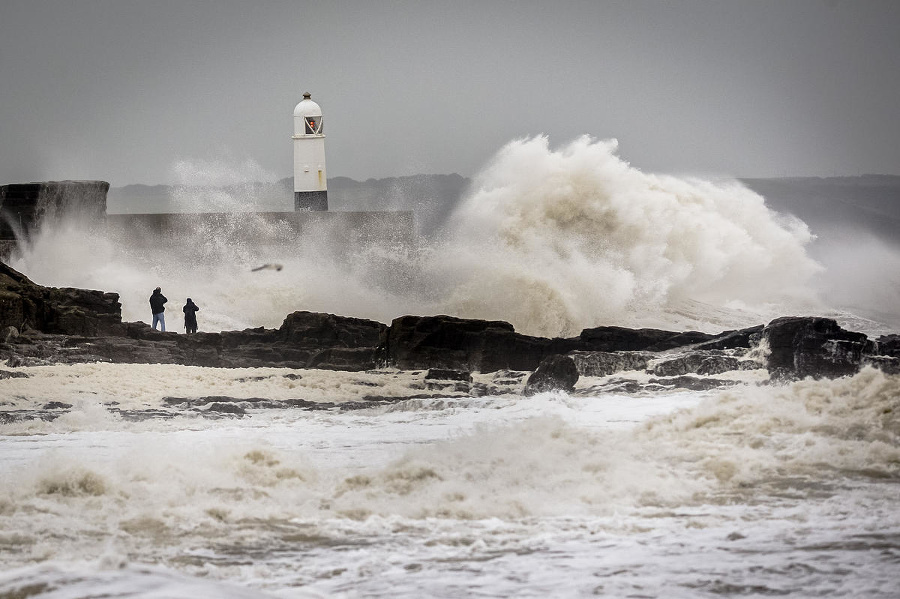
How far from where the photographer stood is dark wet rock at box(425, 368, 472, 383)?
9.84 metres

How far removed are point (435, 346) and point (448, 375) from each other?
0.80 meters

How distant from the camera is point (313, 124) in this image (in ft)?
51.2

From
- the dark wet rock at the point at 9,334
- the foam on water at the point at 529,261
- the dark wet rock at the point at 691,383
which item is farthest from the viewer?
the foam on water at the point at 529,261

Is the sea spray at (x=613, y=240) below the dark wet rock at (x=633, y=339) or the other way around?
the other way around

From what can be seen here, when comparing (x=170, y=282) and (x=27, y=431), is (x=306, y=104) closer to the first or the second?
(x=170, y=282)

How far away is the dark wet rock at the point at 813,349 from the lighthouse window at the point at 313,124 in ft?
26.9

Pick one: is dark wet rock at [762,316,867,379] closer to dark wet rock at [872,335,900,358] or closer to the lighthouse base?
A: dark wet rock at [872,335,900,358]

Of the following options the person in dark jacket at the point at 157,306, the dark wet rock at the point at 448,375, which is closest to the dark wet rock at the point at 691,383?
the dark wet rock at the point at 448,375

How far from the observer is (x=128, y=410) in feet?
28.3

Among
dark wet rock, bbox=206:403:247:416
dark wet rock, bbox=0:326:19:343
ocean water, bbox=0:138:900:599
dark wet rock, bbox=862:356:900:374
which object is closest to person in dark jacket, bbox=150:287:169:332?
ocean water, bbox=0:138:900:599

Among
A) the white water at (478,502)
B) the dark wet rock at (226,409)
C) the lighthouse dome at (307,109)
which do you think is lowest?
the white water at (478,502)

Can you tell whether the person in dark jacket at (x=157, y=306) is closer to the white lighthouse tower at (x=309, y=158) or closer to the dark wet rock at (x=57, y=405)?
the dark wet rock at (x=57, y=405)

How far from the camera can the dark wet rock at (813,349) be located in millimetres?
8953

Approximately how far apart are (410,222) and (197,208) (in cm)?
326
